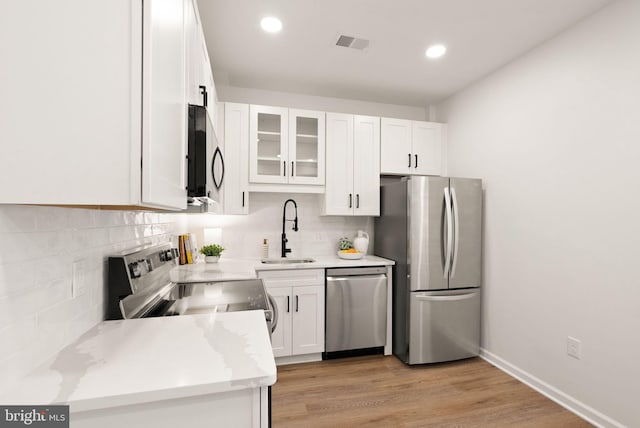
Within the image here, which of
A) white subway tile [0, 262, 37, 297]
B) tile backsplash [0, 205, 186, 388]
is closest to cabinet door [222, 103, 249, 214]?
tile backsplash [0, 205, 186, 388]

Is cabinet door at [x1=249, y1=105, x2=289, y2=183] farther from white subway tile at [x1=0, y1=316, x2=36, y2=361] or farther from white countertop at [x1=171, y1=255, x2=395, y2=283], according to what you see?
white subway tile at [x1=0, y1=316, x2=36, y2=361]

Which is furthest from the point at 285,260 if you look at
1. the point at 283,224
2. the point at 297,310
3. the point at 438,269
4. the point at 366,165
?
the point at 438,269

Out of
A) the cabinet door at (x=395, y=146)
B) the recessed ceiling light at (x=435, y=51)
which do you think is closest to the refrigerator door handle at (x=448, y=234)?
the cabinet door at (x=395, y=146)

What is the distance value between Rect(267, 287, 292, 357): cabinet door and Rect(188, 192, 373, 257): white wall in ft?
2.05

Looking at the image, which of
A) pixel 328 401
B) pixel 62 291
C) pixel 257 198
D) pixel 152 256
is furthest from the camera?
pixel 257 198

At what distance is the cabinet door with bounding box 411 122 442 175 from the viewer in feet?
10.9

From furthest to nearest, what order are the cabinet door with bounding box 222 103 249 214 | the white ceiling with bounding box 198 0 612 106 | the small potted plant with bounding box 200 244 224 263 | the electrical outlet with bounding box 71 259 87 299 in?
the cabinet door with bounding box 222 103 249 214, the small potted plant with bounding box 200 244 224 263, the white ceiling with bounding box 198 0 612 106, the electrical outlet with bounding box 71 259 87 299

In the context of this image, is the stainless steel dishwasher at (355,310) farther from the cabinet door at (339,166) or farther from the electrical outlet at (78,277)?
the electrical outlet at (78,277)

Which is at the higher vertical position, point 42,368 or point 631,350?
point 42,368

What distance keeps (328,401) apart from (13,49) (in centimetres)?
238

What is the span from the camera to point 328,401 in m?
2.18

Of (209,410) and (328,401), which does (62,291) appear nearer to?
(209,410)

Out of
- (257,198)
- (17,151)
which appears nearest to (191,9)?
(17,151)

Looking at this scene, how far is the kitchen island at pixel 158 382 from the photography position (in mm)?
730
